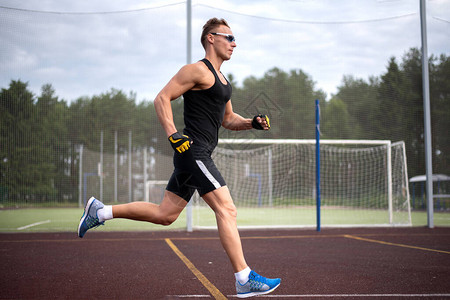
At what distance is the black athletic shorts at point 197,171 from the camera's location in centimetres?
349

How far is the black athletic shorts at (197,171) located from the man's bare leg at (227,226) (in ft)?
0.21

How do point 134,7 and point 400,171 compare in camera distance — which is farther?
point 400,171

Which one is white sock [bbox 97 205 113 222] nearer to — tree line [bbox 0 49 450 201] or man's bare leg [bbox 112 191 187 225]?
man's bare leg [bbox 112 191 187 225]

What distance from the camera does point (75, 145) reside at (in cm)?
1215

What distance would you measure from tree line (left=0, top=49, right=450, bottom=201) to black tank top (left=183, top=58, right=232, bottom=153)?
8127 mm

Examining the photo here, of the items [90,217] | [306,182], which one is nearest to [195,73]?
[90,217]

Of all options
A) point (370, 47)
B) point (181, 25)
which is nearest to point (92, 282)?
point (181, 25)

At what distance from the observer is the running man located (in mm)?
3371

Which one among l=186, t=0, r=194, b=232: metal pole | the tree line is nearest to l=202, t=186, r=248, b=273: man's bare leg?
l=186, t=0, r=194, b=232: metal pole

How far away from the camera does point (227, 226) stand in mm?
3430

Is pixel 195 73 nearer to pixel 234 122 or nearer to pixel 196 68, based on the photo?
pixel 196 68

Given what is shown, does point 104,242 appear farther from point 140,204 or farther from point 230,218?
point 230,218

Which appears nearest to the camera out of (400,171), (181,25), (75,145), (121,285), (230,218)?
(230,218)

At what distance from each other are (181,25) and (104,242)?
5.61 meters
